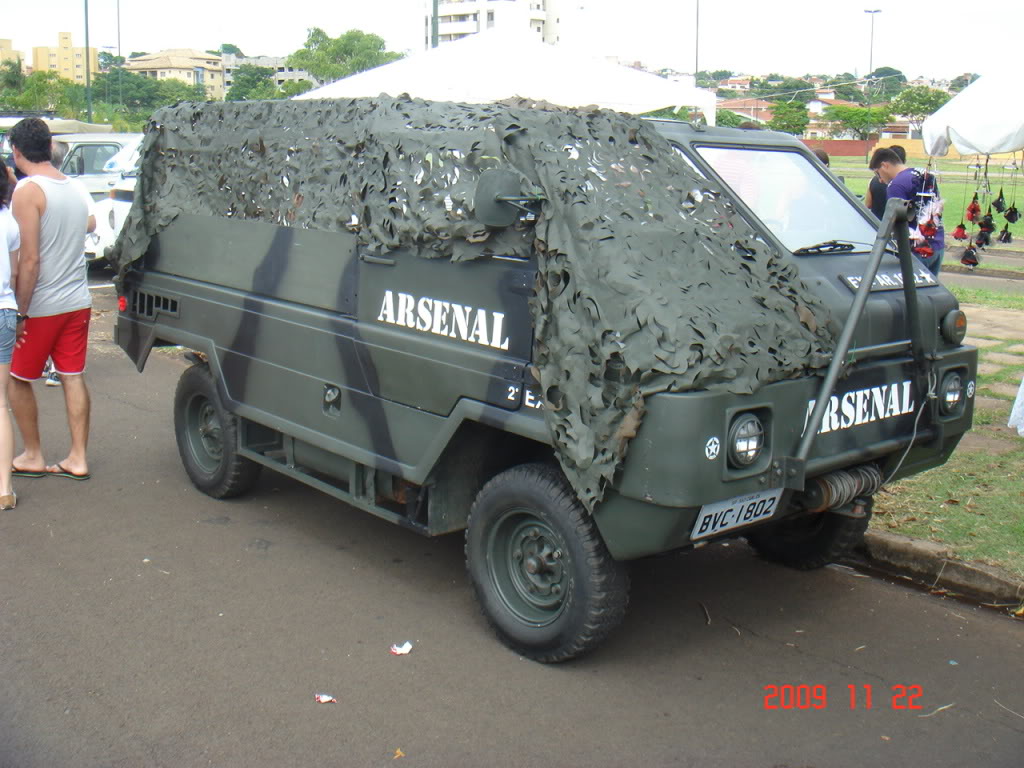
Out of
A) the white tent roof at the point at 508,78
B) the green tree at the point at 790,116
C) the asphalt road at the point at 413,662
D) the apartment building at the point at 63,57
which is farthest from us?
the apartment building at the point at 63,57

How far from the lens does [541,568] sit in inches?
163

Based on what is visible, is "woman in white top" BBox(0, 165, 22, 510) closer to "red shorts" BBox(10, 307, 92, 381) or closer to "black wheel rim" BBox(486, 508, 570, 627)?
"red shorts" BBox(10, 307, 92, 381)

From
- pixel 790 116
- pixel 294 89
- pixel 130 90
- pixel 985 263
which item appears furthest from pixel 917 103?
pixel 130 90

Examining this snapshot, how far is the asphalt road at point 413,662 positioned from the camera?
3.56 meters

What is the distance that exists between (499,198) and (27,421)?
4029mm

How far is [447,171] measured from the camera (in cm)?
428

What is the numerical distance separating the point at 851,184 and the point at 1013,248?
15928mm

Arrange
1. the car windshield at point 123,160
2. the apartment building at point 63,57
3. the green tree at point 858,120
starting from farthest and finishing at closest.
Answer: the apartment building at point 63,57 < the green tree at point 858,120 < the car windshield at point 123,160

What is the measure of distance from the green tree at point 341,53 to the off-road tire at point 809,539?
83.0m

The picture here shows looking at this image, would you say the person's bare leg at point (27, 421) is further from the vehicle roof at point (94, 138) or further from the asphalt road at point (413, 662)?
the vehicle roof at point (94, 138)

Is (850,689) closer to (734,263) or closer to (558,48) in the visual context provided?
(734,263)

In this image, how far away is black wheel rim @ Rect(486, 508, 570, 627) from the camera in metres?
4.10

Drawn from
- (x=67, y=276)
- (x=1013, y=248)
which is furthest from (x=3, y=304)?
(x=1013, y=248)

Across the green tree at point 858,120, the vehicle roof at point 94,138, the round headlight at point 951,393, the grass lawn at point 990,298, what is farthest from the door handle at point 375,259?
the green tree at point 858,120
